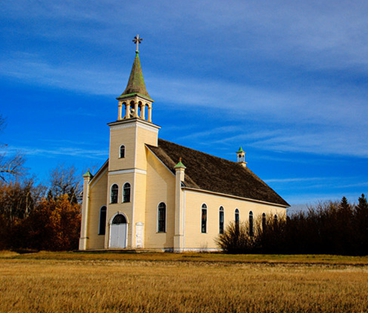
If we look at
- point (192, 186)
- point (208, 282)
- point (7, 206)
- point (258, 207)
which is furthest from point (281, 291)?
point (7, 206)

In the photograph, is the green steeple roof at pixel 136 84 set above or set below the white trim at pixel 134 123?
above

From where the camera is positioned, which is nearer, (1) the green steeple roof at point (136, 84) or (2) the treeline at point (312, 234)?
(2) the treeline at point (312, 234)

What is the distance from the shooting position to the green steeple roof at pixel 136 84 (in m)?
48.5

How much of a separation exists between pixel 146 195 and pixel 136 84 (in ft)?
36.2

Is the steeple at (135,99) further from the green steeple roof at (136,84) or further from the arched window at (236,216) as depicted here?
the arched window at (236,216)

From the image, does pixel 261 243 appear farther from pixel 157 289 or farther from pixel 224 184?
pixel 157 289

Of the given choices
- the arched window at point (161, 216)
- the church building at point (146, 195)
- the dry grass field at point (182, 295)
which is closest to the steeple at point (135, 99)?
the church building at point (146, 195)

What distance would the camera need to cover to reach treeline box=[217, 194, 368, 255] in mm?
36375

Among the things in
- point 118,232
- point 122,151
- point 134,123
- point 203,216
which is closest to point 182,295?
point 118,232

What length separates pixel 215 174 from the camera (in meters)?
54.1

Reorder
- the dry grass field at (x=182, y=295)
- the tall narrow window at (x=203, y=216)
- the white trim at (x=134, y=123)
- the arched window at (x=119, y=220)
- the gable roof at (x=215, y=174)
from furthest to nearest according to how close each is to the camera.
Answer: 1. the gable roof at (x=215, y=174)
2. the white trim at (x=134, y=123)
3. the tall narrow window at (x=203, y=216)
4. the arched window at (x=119, y=220)
5. the dry grass field at (x=182, y=295)

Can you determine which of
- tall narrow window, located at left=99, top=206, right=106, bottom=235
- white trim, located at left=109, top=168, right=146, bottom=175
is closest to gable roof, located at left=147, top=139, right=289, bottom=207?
white trim, located at left=109, top=168, right=146, bottom=175

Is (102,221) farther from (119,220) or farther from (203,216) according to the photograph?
(203,216)

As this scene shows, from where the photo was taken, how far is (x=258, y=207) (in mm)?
57469
